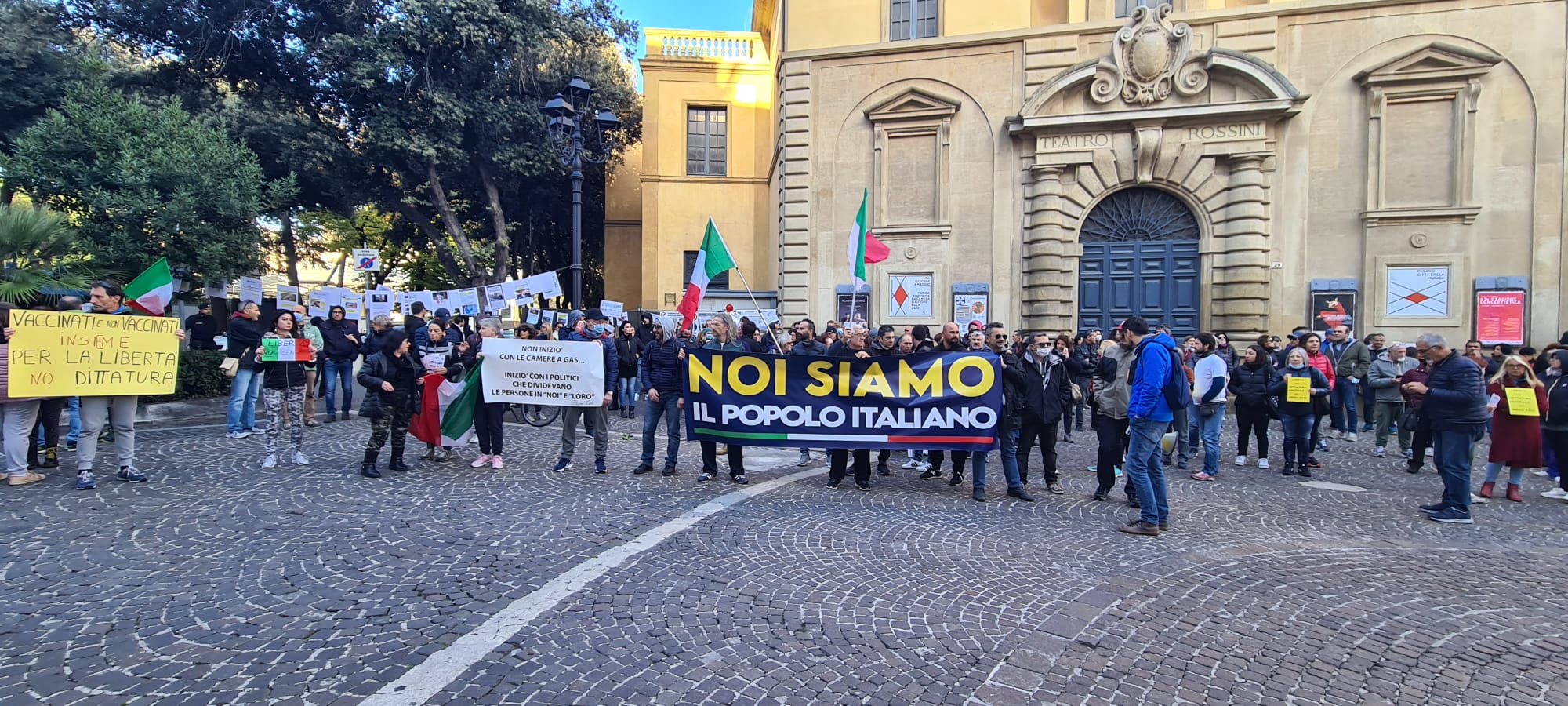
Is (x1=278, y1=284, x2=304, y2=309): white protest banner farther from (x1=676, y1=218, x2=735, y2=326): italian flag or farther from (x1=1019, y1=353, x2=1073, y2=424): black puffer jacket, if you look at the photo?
(x1=1019, y1=353, x2=1073, y2=424): black puffer jacket

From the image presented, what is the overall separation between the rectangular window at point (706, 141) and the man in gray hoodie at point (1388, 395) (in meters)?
18.7

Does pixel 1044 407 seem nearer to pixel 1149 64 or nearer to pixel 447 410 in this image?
pixel 447 410

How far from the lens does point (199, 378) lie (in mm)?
11938

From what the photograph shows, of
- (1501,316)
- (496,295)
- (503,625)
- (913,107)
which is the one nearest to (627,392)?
(496,295)

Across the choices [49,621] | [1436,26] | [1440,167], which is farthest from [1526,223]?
[49,621]

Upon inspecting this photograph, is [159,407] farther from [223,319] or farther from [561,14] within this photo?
[561,14]

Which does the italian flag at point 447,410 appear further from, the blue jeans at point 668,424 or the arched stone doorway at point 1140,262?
the arched stone doorway at point 1140,262

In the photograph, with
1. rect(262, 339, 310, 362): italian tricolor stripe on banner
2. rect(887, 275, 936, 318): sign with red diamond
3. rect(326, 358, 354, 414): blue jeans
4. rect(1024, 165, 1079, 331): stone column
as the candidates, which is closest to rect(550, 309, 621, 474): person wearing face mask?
rect(262, 339, 310, 362): italian tricolor stripe on banner

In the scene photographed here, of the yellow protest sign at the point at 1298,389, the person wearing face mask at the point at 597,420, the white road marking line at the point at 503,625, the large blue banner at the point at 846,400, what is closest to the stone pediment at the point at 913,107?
the yellow protest sign at the point at 1298,389

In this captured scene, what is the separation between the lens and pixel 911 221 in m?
19.0

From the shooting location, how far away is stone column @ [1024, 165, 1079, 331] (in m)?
17.8

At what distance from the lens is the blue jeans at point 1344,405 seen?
37.6 feet

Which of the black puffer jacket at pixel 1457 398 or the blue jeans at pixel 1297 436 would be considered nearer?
the black puffer jacket at pixel 1457 398

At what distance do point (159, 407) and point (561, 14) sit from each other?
15510mm
